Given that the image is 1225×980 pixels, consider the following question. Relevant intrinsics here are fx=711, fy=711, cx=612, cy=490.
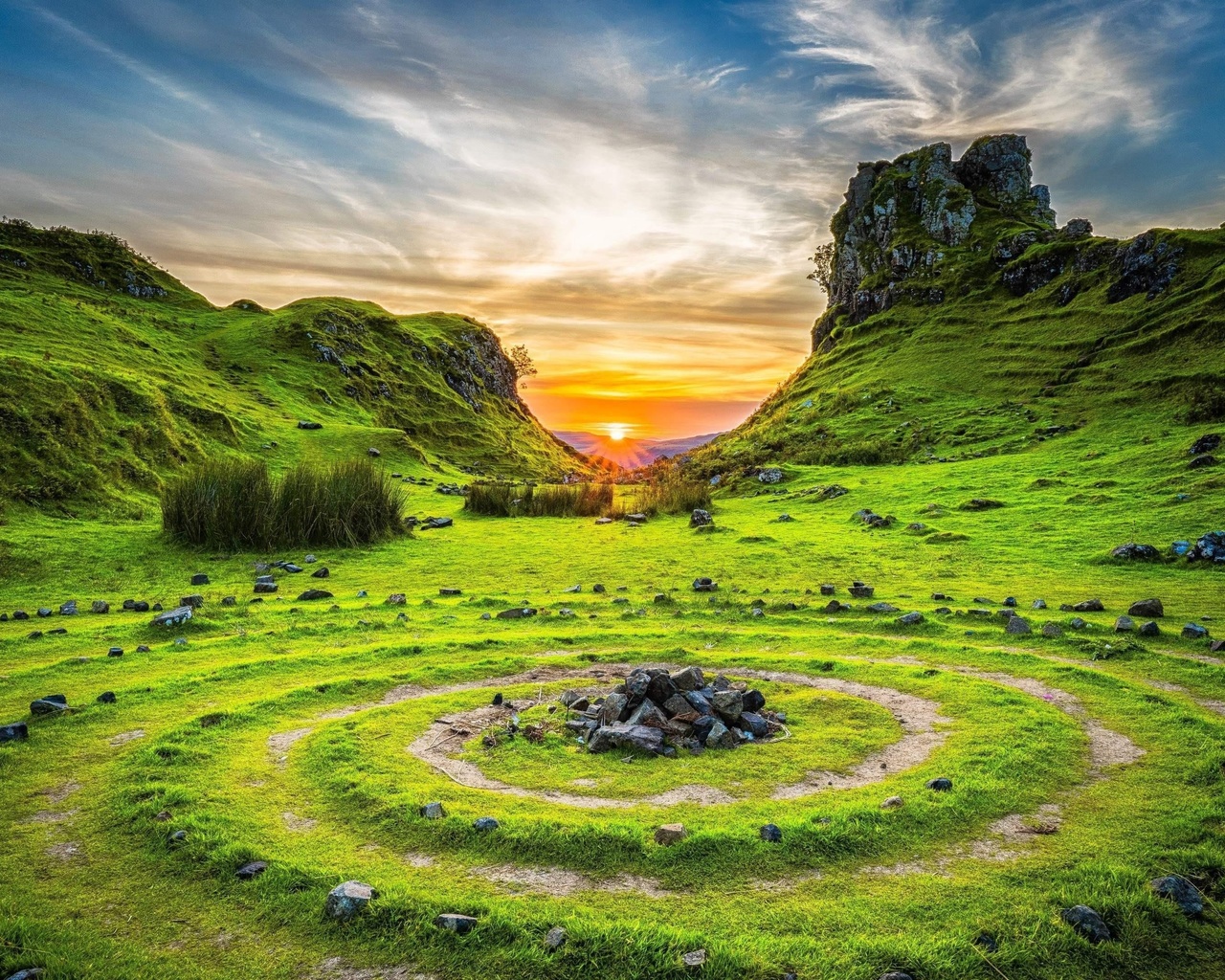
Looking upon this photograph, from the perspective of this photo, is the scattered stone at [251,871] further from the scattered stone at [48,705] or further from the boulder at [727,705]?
the scattered stone at [48,705]

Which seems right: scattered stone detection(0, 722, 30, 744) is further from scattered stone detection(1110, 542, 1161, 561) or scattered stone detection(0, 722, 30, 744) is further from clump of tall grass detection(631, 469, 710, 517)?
clump of tall grass detection(631, 469, 710, 517)

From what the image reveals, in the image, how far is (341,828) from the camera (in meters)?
7.17

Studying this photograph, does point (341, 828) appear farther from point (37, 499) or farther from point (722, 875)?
point (37, 499)

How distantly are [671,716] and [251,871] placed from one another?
543cm

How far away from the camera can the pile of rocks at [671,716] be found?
30.5ft

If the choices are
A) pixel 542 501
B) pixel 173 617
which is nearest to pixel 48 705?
pixel 173 617

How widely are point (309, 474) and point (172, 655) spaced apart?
45.7 feet

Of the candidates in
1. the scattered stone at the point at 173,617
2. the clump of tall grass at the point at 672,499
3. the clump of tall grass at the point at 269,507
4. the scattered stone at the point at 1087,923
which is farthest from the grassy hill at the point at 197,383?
the scattered stone at the point at 1087,923

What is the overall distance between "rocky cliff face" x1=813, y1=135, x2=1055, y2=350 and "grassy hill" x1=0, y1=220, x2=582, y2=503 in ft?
163

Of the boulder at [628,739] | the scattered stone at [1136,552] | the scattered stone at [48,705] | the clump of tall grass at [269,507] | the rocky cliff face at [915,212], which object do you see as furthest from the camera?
the rocky cliff face at [915,212]

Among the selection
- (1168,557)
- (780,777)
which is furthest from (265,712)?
(1168,557)

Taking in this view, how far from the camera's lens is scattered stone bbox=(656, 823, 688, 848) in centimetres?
664

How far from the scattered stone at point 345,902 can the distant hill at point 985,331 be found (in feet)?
141

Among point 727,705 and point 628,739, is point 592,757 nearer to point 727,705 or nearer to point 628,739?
point 628,739
